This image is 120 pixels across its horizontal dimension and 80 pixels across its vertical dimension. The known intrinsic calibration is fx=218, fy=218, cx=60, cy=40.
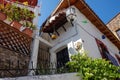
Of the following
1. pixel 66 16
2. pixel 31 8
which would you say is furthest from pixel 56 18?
pixel 31 8

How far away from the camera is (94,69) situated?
26.5 ft

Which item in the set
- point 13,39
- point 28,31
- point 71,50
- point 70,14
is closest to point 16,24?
point 13,39

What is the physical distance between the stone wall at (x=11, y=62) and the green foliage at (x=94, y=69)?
81.4 inches

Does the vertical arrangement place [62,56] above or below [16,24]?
below

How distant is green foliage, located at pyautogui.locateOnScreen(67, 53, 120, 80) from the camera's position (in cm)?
775

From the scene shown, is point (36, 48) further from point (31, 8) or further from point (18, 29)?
point (31, 8)

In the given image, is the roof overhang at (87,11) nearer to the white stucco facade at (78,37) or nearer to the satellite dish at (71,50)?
the white stucco facade at (78,37)

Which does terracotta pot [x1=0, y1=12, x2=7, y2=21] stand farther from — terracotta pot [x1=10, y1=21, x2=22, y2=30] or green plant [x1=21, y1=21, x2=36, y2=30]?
green plant [x1=21, y1=21, x2=36, y2=30]

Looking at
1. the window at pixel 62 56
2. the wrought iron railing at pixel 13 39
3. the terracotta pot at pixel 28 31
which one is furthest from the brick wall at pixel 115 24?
the wrought iron railing at pixel 13 39

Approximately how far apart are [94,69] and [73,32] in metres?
3.48

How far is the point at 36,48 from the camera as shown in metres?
10.7

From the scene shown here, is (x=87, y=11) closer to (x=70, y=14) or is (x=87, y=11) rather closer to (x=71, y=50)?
(x=70, y=14)

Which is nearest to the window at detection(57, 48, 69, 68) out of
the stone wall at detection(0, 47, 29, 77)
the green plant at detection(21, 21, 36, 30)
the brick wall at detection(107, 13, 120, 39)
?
the green plant at detection(21, 21, 36, 30)

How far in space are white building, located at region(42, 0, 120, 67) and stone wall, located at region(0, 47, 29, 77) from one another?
1990mm
